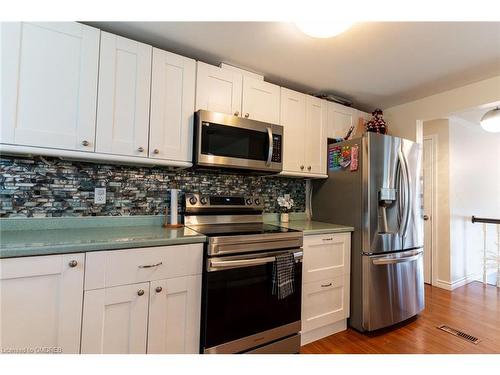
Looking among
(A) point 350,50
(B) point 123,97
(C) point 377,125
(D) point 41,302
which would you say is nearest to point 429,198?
(C) point 377,125

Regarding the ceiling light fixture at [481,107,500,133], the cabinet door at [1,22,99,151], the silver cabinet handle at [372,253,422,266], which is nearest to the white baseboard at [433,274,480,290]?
the silver cabinet handle at [372,253,422,266]

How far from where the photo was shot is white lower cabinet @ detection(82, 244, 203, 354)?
124 centimetres

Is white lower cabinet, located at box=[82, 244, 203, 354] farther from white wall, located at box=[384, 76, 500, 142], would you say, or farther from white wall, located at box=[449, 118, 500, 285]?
white wall, located at box=[449, 118, 500, 285]

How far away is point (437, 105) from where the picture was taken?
255cm

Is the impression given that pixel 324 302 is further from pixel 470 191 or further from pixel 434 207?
pixel 470 191

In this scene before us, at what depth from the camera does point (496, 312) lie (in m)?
2.55

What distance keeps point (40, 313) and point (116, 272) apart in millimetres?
334

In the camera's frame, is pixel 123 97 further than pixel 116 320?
Yes

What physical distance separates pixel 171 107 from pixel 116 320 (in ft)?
4.48

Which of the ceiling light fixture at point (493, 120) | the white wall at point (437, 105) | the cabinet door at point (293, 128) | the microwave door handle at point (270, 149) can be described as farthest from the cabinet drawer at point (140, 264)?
the ceiling light fixture at point (493, 120)

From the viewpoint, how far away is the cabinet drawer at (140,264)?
123cm

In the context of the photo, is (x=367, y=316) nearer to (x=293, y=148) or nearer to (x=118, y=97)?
(x=293, y=148)

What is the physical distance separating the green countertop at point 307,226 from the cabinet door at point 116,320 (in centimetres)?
123

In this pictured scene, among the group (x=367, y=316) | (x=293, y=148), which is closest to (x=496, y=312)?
(x=367, y=316)
